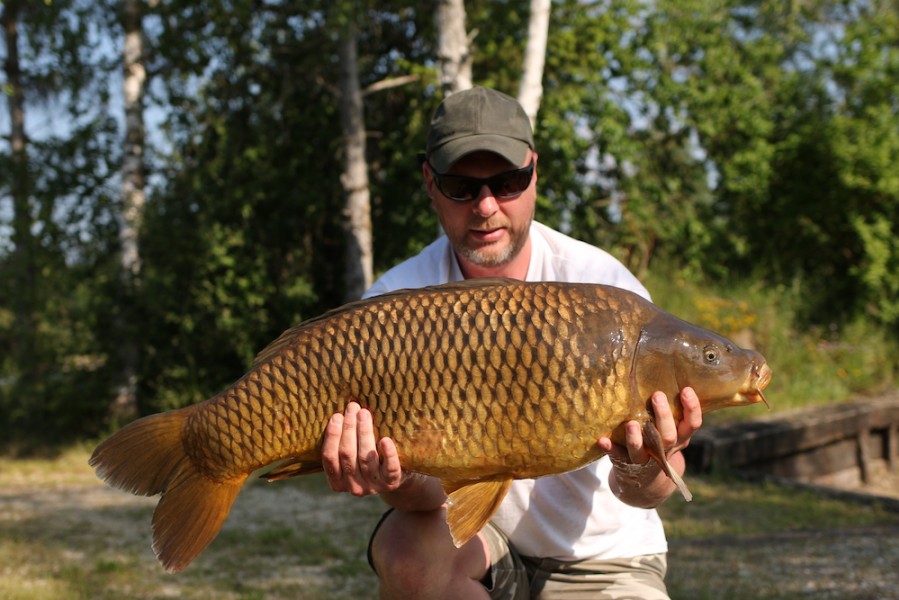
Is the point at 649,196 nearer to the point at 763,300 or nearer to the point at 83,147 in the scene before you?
the point at 763,300

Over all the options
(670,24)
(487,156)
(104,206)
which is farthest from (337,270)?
(487,156)

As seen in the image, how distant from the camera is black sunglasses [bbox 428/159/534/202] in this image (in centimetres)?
213

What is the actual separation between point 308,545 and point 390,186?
533 cm

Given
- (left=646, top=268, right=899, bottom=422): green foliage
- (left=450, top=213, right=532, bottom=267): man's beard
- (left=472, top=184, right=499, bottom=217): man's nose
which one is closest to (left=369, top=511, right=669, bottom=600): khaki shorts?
(left=450, top=213, right=532, bottom=267): man's beard

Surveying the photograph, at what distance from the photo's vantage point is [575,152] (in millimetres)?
8250

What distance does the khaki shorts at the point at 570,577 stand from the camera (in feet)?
6.58

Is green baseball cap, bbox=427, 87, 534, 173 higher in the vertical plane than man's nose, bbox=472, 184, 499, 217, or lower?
higher

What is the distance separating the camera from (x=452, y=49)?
19.4ft

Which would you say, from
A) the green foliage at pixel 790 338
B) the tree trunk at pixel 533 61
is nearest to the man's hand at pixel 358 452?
the tree trunk at pixel 533 61

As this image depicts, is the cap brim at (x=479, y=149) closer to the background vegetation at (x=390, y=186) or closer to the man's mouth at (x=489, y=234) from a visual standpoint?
the man's mouth at (x=489, y=234)

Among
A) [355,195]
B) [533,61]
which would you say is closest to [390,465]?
[533,61]

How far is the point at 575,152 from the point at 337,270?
A: 2.68m

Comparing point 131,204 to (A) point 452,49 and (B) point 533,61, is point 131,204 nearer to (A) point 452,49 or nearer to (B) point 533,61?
(A) point 452,49

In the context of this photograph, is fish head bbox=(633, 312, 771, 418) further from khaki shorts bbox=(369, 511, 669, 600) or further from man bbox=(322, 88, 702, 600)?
khaki shorts bbox=(369, 511, 669, 600)
